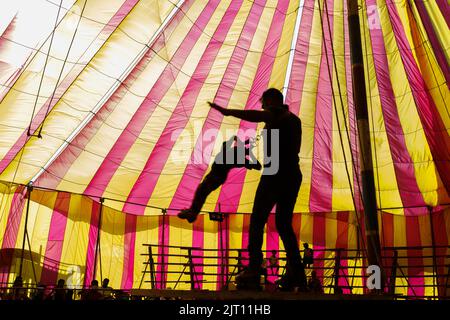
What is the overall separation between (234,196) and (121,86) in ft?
11.1

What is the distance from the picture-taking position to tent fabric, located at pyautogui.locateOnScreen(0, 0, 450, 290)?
7496 millimetres

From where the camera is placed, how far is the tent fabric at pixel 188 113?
24.6 ft

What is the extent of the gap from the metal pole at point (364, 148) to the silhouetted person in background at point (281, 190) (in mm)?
1442

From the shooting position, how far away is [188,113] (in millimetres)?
8812

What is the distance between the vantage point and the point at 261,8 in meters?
7.84

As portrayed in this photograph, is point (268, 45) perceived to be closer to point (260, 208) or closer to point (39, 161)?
point (39, 161)

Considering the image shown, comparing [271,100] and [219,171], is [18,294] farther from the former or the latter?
[271,100]

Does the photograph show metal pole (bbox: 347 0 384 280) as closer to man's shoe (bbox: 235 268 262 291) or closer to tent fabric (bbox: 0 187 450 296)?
man's shoe (bbox: 235 268 262 291)

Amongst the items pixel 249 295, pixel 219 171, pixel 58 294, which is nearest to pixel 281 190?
pixel 219 171

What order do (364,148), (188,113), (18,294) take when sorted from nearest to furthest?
(364,148) → (18,294) → (188,113)

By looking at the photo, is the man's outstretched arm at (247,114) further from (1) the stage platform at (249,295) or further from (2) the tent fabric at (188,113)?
(2) the tent fabric at (188,113)

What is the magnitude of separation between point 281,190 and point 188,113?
5.39 meters

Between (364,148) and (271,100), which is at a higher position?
(364,148)
